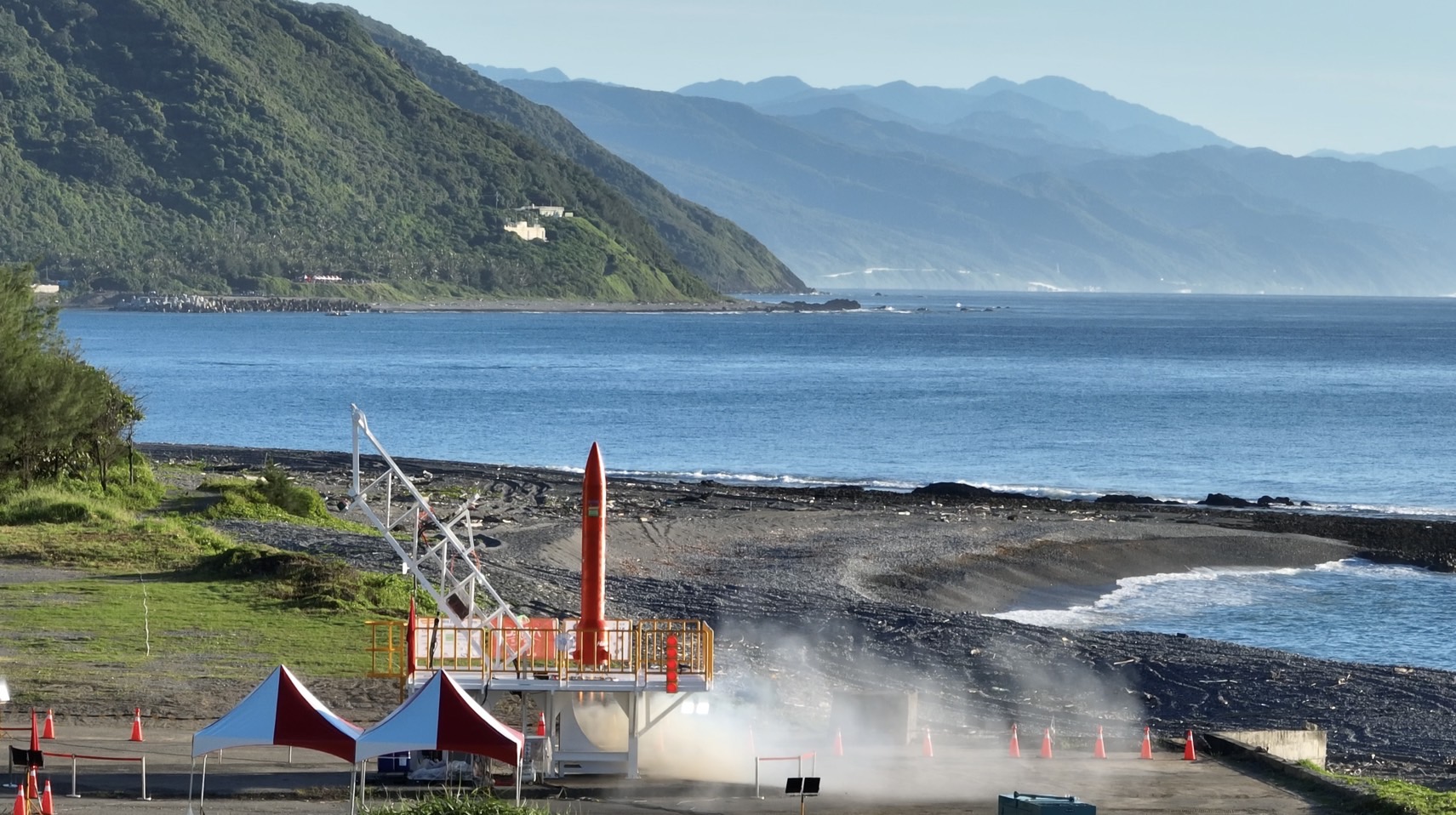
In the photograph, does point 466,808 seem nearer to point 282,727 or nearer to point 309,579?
point 282,727

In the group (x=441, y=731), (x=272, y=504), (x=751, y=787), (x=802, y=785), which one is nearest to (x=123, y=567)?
(x=272, y=504)

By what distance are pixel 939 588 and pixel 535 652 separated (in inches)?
842

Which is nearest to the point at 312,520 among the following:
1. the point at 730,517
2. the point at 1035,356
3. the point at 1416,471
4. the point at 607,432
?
the point at 730,517

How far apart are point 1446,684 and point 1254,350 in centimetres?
16395

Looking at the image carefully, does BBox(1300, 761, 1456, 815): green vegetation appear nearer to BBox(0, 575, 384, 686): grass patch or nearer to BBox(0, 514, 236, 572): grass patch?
BBox(0, 575, 384, 686): grass patch

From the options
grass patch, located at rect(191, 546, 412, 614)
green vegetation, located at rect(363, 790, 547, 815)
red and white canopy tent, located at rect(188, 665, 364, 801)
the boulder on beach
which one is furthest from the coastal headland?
green vegetation, located at rect(363, 790, 547, 815)

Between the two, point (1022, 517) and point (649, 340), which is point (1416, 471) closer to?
point (1022, 517)

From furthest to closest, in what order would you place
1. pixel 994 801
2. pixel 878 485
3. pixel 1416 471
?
pixel 1416 471 < pixel 878 485 < pixel 994 801

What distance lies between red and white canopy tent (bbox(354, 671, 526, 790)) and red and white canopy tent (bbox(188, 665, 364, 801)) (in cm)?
33

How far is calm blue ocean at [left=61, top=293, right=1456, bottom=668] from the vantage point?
246ft

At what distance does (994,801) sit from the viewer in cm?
2230

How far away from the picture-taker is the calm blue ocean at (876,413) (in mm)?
75062

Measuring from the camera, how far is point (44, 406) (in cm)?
4400

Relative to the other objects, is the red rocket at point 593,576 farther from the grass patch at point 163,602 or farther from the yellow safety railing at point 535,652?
the grass patch at point 163,602
